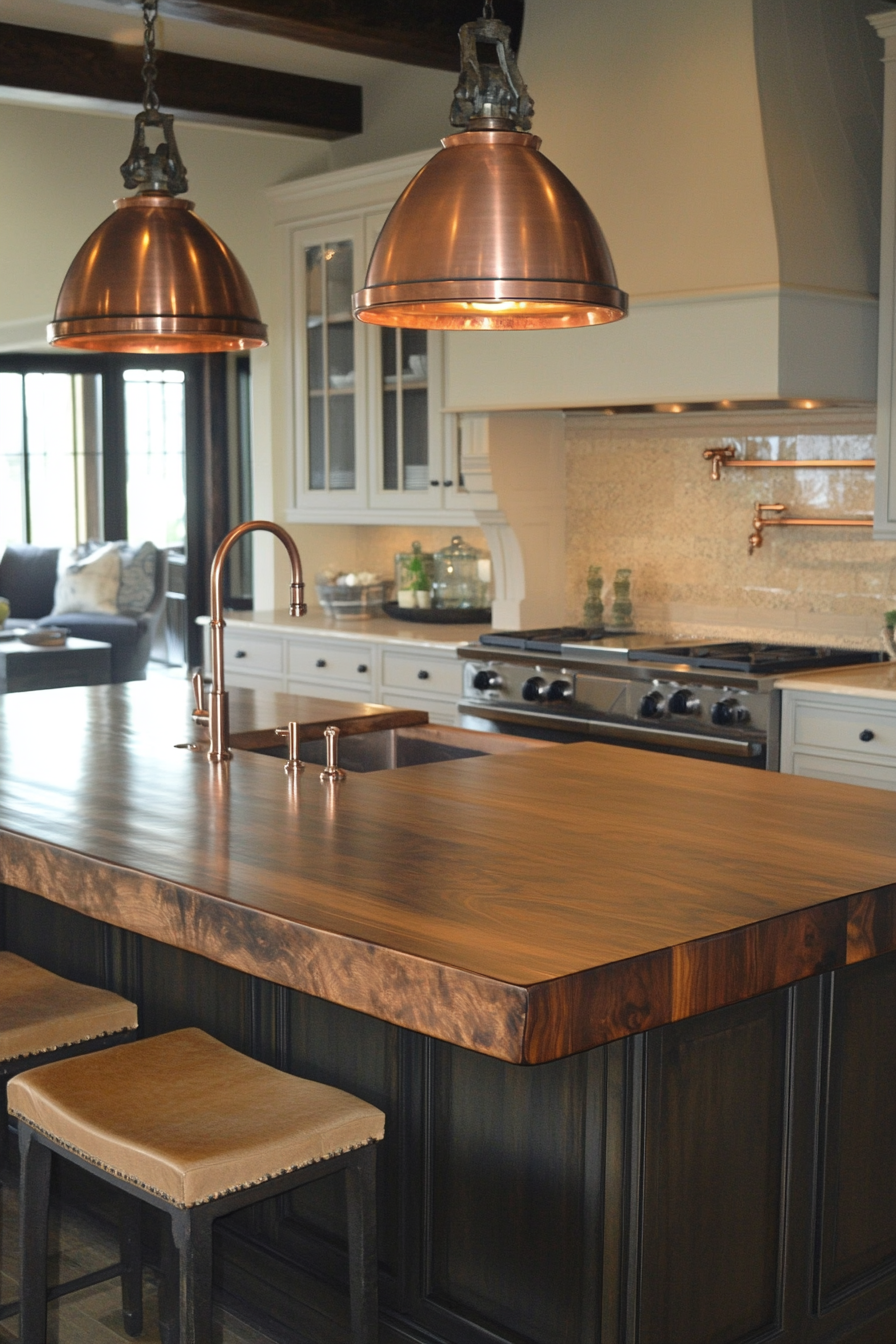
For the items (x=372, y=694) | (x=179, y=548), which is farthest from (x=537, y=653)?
(x=179, y=548)

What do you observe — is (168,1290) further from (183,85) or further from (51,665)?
(51,665)

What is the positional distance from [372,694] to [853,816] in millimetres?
3409

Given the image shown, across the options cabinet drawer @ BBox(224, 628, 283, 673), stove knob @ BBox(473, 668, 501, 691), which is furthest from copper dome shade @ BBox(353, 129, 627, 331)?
cabinet drawer @ BBox(224, 628, 283, 673)

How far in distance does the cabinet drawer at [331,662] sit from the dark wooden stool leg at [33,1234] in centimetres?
368

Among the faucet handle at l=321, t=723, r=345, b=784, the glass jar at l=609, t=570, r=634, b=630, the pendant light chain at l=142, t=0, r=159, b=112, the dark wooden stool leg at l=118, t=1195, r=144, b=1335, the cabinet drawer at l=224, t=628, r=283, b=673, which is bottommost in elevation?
the dark wooden stool leg at l=118, t=1195, r=144, b=1335

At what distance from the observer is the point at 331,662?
588 centimetres

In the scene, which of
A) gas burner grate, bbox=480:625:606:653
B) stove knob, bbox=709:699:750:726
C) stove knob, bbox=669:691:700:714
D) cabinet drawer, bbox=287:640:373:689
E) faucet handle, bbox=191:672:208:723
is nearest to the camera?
faucet handle, bbox=191:672:208:723

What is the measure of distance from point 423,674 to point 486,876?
3.44 metres

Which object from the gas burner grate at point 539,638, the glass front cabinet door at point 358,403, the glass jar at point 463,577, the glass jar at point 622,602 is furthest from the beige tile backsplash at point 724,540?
the glass front cabinet door at point 358,403

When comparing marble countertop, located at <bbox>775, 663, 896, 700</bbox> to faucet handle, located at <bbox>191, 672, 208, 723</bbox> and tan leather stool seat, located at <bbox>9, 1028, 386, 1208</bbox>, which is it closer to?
faucet handle, located at <bbox>191, 672, 208, 723</bbox>

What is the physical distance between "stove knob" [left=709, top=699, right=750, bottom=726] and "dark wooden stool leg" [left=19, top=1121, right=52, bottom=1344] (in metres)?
2.70

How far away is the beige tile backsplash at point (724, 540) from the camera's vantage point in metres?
4.89

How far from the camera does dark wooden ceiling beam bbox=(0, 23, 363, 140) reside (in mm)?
5336

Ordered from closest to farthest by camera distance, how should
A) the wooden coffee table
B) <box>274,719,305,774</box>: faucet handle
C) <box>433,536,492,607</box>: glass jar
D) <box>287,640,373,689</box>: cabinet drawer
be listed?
<box>274,719,305,774</box>: faucet handle
<box>287,640,373,689</box>: cabinet drawer
<box>433,536,492,607</box>: glass jar
the wooden coffee table
